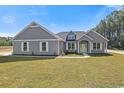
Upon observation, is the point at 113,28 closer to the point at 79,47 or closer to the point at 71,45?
the point at 79,47

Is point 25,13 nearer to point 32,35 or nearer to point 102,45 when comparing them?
point 32,35

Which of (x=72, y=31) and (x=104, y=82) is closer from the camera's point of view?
(x=104, y=82)

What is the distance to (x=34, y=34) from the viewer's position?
23.0 meters

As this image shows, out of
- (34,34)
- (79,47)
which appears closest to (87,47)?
(79,47)

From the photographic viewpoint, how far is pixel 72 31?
28.0m

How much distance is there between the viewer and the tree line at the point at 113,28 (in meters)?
33.1

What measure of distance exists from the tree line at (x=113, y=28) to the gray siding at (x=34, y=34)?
12.4m

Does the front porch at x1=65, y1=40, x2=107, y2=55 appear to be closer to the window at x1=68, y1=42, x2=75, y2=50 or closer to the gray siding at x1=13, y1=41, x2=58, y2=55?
the window at x1=68, y1=42, x2=75, y2=50

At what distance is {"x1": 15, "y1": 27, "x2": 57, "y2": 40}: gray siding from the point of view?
22.6m

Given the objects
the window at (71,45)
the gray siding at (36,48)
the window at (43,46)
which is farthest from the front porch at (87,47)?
the window at (43,46)

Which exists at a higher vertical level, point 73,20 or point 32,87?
point 73,20

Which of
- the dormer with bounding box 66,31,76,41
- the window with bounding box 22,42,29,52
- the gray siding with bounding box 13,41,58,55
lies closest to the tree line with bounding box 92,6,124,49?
the dormer with bounding box 66,31,76,41

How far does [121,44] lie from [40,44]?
1617 cm
